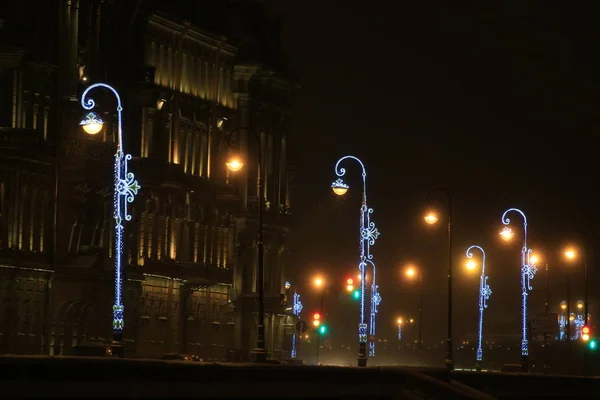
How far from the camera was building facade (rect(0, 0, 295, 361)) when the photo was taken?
74.2 meters

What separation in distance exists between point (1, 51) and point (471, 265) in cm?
2680

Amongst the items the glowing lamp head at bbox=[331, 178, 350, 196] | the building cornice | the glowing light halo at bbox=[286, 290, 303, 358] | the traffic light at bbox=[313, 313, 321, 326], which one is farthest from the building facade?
the glowing lamp head at bbox=[331, 178, 350, 196]

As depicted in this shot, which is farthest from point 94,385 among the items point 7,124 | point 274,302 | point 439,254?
point 439,254

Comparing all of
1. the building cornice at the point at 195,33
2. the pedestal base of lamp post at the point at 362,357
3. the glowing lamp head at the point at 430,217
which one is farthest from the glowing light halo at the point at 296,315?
the pedestal base of lamp post at the point at 362,357

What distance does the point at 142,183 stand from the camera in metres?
82.7

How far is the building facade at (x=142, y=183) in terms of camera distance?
244 ft

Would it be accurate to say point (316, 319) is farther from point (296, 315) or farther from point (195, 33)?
point (296, 315)

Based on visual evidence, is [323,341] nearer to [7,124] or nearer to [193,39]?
[193,39]

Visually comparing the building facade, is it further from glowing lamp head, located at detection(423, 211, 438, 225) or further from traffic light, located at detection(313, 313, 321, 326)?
glowing lamp head, located at detection(423, 211, 438, 225)

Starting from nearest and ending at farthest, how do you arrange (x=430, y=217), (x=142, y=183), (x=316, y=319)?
(x=430, y=217)
(x=316, y=319)
(x=142, y=183)

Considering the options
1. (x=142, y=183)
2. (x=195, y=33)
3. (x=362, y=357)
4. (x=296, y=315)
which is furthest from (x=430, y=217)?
(x=296, y=315)

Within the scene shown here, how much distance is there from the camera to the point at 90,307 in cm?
7875

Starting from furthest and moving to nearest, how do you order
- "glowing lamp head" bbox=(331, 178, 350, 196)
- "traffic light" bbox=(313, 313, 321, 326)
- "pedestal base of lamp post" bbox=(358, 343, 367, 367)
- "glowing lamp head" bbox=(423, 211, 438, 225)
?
"traffic light" bbox=(313, 313, 321, 326) → "glowing lamp head" bbox=(423, 211, 438, 225) → "glowing lamp head" bbox=(331, 178, 350, 196) → "pedestal base of lamp post" bbox=(358, 343, 367, 367)

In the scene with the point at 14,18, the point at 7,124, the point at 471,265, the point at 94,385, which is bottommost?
the point at 94,385
